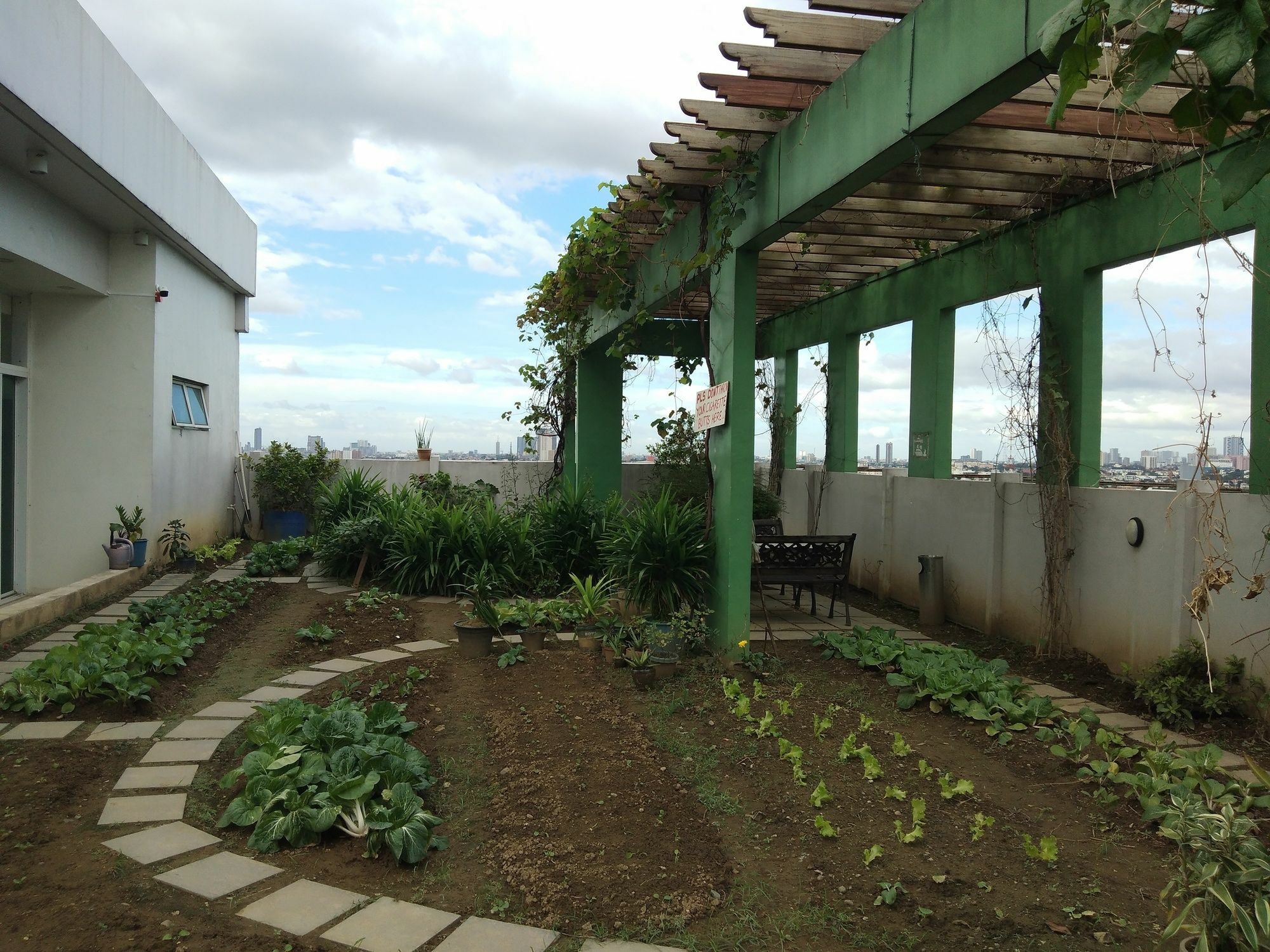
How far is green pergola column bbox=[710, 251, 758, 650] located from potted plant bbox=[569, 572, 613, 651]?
0.83m

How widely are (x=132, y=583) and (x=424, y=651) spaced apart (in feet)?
12.4

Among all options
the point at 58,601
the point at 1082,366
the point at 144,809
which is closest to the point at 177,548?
the point at 58,601

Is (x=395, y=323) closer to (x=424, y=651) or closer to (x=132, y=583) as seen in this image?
(x=132, y=583)

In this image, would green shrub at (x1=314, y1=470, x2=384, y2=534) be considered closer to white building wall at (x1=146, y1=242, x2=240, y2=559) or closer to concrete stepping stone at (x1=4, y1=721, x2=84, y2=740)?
white building wall at (x1=146, y1=242, x2=240, y2=559)

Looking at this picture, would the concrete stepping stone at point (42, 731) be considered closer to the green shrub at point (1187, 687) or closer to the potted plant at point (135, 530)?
the potted plant at point (135, 530)

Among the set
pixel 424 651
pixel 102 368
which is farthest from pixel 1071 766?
pixel 102 368

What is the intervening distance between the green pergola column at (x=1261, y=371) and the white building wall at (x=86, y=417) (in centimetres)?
856

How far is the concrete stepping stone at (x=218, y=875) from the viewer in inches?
100

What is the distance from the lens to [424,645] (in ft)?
18.9

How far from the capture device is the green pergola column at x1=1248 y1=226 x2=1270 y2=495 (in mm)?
4363

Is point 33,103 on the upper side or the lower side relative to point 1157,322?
upper

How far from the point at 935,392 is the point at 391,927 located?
6372 millimetres

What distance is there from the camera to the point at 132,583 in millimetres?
7672

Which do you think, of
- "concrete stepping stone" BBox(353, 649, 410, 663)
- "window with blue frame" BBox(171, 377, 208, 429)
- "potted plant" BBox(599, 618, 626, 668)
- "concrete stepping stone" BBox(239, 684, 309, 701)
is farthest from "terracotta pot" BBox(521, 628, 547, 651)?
"window with blue frame" BBox(171, 377, 208, 429)
